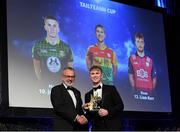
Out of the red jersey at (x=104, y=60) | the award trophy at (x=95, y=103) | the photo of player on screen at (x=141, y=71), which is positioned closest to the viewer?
the award trophy at (x=95, y=103)

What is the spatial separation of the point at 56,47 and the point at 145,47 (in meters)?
1.17

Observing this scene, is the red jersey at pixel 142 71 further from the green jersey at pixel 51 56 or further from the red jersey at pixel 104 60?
the green jersey at pixel 51 56

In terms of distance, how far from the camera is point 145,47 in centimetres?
469

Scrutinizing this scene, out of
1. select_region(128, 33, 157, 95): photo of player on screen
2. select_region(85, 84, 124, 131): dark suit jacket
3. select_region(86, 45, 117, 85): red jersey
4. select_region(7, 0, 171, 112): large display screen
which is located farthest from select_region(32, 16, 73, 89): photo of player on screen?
select_region(85, 84, 124, 131): dark suit jacket

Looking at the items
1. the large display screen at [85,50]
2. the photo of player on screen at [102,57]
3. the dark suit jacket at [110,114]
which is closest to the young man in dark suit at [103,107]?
the dark suit jacket at [110,114]

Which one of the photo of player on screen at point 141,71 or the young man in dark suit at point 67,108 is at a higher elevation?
the photo of player on screen at point 141,71

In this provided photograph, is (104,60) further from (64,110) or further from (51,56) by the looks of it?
(64,110)

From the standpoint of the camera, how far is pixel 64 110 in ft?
9.72

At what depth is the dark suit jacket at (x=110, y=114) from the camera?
3.00m

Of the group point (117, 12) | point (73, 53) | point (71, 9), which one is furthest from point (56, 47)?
point (117, 12)

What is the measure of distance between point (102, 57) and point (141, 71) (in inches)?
21.1

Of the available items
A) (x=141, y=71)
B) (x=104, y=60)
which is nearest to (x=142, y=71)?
(x=141, y=71)

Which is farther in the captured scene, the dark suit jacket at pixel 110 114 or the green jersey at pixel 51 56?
the green jersey at pixel 51 56

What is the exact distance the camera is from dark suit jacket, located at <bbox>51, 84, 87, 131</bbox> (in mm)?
2959
